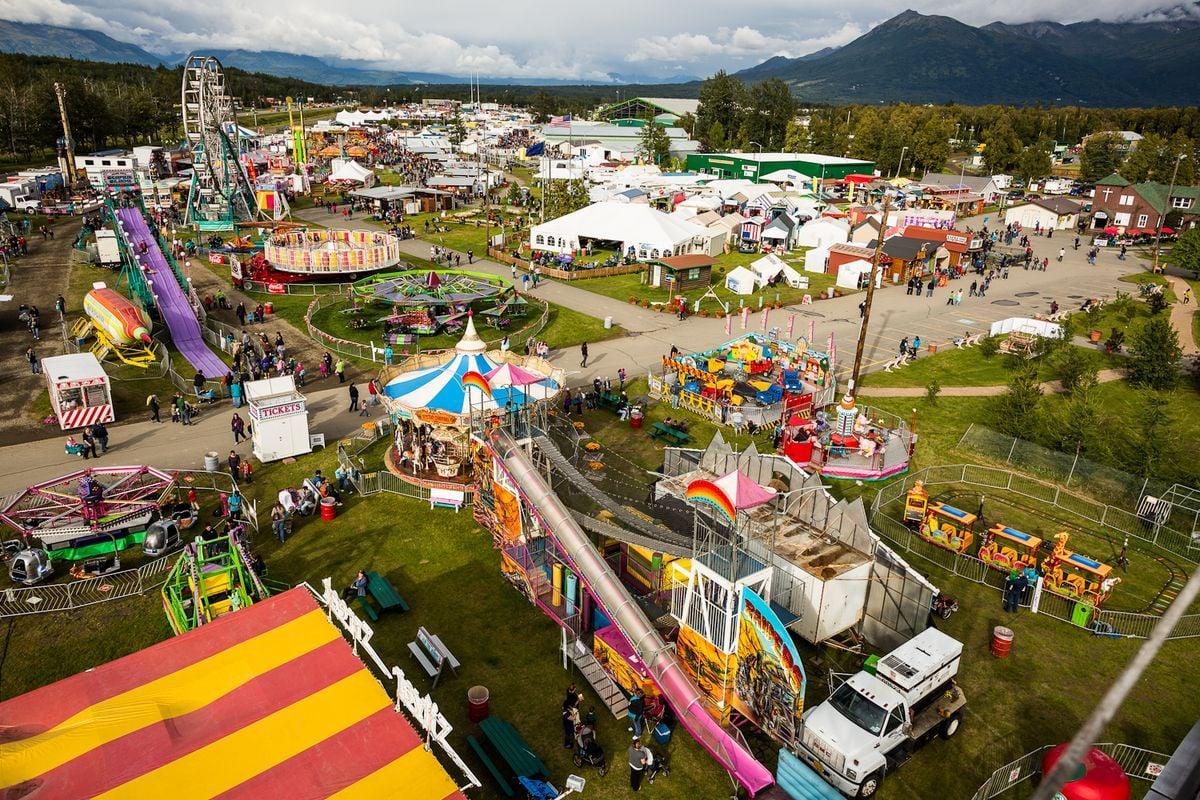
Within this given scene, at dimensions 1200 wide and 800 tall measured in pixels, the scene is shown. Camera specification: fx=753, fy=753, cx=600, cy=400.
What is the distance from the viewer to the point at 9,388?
30219 mm

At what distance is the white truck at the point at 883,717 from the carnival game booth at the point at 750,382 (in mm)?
13856

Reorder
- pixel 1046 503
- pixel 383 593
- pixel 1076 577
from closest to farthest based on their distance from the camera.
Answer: pixel 383 593 → pixel 1076 577 → pixel 1046 503

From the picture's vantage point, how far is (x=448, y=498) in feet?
72.2

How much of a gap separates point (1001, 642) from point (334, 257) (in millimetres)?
40147

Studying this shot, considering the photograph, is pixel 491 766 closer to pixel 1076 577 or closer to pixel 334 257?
pixel 1076 577

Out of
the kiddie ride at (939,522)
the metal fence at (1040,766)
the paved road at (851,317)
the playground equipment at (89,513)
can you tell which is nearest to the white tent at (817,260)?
the paved road at (851,317)

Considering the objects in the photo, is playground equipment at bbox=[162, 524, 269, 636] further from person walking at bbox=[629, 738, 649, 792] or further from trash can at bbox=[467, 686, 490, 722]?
person walking at bbox=[629, 738, 649, 792]

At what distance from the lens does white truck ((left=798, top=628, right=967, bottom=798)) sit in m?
12.7

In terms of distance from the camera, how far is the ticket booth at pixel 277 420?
79.4ft

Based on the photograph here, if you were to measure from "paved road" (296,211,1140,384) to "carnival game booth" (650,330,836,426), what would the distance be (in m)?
3.88

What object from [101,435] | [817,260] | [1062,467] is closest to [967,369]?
[1062,467]

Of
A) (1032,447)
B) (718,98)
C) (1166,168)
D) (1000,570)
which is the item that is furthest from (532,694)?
(718,98)

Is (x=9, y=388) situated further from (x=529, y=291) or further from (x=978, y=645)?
(x=978, y=645)

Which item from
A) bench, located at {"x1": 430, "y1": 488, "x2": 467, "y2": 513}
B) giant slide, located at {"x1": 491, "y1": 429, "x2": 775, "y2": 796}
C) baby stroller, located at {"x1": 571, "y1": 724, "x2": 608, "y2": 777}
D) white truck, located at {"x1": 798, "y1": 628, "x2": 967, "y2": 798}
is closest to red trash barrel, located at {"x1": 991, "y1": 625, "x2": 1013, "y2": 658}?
white truck, located at {"x1": 798, "y1": 628, "x2": 967, "y2": 798}
